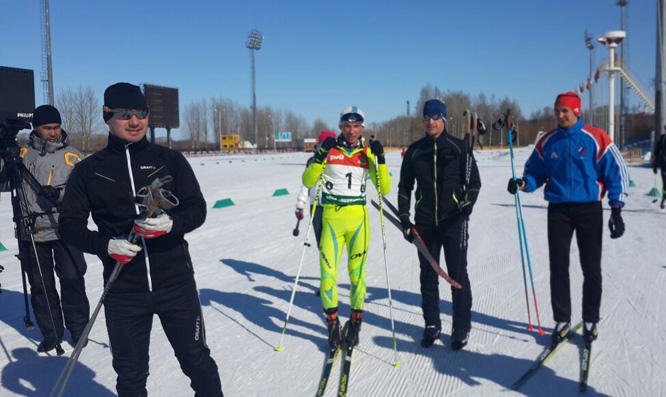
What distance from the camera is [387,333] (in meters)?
4.45

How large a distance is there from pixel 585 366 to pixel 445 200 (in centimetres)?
159

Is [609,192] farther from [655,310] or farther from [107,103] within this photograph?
[107,103]

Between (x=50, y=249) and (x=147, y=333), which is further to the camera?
(x=50, y=249)

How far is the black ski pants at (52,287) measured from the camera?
414cm

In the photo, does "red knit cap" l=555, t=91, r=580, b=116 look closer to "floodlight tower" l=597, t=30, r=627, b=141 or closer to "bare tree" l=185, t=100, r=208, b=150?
"floodlight tower" l=597, t=30, r=627, b=141

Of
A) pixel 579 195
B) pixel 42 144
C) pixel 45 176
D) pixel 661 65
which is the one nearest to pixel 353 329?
pixel 579 195

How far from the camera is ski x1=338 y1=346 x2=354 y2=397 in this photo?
3371 millimetres

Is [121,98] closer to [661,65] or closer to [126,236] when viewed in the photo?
[126,236]

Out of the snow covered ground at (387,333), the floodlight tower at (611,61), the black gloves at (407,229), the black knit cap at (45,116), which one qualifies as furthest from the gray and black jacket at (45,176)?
the floodlight tower at (611,61)

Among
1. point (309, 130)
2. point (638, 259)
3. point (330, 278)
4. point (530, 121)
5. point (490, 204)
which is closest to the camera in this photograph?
point (330, 278)

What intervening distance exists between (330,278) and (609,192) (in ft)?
7.73

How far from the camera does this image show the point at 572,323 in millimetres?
4480

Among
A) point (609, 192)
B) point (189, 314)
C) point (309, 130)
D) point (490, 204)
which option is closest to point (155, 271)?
point (189, 314)

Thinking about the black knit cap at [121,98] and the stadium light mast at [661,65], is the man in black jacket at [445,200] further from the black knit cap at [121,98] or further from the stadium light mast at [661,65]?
the stadium light mast at [661,65]
